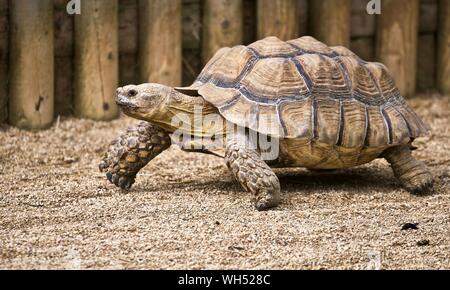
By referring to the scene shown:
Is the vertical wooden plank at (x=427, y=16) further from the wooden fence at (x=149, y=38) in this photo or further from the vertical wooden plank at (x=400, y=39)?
the vertical wooden plank at (x=400, y=39)

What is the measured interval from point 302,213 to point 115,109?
2462 mm

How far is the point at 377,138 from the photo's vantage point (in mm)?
5137

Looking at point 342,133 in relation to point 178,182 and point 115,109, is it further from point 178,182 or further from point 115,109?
point 115,109

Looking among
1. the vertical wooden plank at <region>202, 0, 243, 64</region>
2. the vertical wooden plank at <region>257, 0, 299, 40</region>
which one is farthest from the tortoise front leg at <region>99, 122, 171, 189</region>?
the vertical wooden plank at <region>257, 0, 299, 40</region>

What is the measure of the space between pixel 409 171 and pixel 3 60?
2.85 m

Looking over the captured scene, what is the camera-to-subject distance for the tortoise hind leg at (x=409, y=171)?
523cm

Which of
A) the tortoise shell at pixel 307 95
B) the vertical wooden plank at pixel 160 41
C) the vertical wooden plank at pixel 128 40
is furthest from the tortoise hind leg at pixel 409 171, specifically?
the vertical wooden plank at pixel 128 40

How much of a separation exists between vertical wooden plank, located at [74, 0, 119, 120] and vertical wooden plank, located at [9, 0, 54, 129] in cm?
22

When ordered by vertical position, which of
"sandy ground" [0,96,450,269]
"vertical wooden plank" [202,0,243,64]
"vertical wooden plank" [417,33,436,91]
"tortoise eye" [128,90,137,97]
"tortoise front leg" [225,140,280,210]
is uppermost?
"vertical wooden plank" [202,0,243,64]

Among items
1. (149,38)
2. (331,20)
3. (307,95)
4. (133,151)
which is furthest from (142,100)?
(331,20)

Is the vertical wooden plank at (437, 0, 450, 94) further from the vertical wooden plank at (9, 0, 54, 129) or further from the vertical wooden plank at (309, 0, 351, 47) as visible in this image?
the vertical wooden plank at (9, 0, 54, 129)

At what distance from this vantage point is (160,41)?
21.9 feet

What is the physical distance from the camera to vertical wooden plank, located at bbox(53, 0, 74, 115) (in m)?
6.50

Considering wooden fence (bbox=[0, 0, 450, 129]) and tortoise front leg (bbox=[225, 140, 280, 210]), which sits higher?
wooden fence (bbox=[0, 0, 450, 129])
